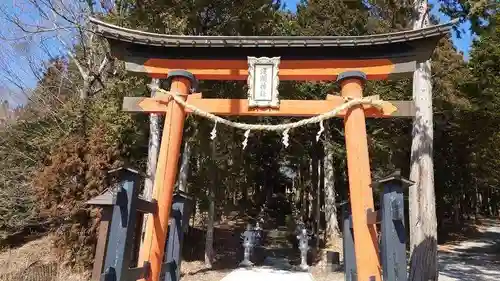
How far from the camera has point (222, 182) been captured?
14.1 m

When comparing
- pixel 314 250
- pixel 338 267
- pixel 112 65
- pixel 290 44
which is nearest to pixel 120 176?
pixel 290 44

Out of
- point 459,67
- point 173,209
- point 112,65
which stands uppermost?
point 459,67

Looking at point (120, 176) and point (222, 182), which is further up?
point (222, 182)

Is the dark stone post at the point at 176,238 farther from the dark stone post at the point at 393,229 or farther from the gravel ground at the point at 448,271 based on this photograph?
the gravel ground at the point at 448,271

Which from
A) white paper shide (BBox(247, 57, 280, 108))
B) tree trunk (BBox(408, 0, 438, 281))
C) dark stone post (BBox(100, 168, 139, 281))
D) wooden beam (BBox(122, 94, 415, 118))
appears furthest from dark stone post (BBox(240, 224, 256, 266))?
dark stone post (BBox(100, 168, 139, 281))

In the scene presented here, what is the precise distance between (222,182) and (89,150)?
4874 mm

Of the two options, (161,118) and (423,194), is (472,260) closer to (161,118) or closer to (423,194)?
(423,194)

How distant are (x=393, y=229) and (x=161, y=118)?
839 cm

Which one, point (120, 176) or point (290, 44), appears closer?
point (120, 176)

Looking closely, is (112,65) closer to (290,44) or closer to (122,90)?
(122,90)

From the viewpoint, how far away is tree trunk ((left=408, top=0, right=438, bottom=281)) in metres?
6.23

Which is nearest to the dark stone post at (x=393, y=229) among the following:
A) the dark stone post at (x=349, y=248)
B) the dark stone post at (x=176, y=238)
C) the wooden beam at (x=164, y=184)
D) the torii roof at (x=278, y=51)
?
the dark stone post at (x=349, y=248)

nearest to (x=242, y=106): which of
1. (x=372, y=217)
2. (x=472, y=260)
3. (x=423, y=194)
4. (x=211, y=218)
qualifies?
(x=372, y=217)

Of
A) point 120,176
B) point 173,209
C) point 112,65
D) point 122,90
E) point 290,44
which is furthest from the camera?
point 112,65
